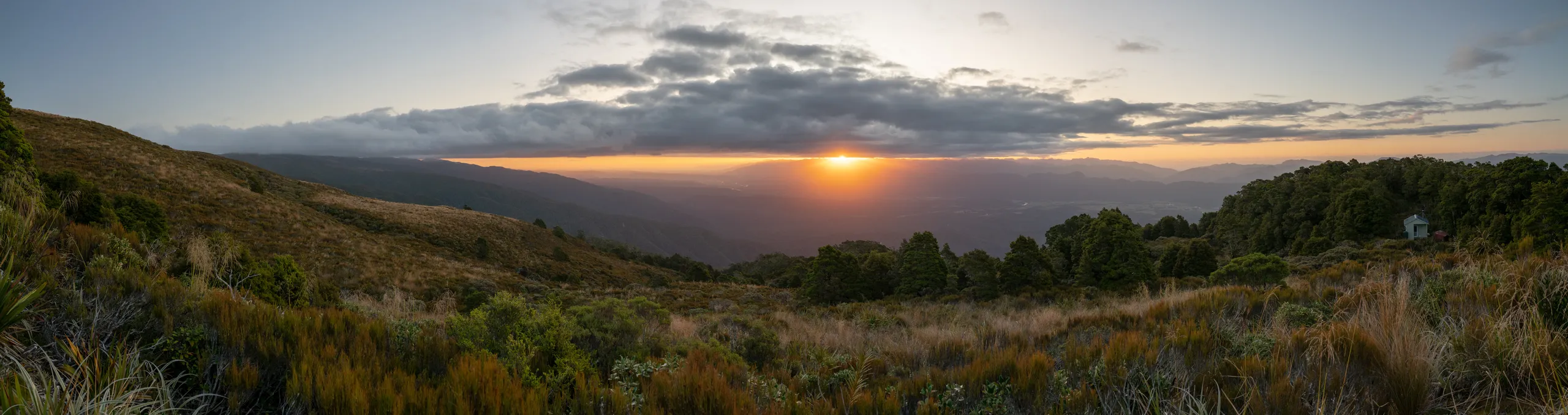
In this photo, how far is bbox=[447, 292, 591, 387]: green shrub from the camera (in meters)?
3.72

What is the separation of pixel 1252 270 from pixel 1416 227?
33658 millimetres

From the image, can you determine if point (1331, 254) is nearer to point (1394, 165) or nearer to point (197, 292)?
point (1394, 165)

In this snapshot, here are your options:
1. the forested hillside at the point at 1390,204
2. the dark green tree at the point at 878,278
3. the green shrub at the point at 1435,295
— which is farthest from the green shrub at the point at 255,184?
the forested hillside at the point at 1390,204

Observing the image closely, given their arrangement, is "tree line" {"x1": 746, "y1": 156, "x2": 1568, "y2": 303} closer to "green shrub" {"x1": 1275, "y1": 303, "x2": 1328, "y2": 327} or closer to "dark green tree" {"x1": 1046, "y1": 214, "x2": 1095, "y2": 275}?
"dark green tree" {"x1": 1046, "y1": 214, "x2": 1095, "y2": 275}

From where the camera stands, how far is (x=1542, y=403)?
2971 mm

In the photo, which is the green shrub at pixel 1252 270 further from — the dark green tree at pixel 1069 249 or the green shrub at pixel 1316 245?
the green shrub at pixel 1316 245

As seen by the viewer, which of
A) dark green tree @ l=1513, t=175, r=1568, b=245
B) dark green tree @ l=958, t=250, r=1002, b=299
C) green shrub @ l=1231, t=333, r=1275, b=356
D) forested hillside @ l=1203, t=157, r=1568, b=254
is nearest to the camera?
green shrub @ l=1231, t=333, r=1275, b=356

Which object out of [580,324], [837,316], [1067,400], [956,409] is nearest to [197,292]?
[580,324]

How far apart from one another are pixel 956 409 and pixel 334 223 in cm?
4321

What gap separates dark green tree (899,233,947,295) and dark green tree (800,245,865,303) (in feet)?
7.32

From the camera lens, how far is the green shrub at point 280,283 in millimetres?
7012

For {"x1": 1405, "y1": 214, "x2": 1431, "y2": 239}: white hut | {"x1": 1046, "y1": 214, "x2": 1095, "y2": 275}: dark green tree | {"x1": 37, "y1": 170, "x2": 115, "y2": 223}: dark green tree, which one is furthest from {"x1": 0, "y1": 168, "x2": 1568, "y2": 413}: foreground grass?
{"x1": 1405, "y1": 214, "x2": 1431, "y2": 239}: white hut

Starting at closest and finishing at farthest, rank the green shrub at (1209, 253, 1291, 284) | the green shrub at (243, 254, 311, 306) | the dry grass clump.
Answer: the dry grass clump, the green shrub at (243, 254, 311, 306), the green shrub at (1209, 253, 1291, 284)

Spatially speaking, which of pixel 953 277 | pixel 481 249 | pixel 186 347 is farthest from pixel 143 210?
pixel 481 249
